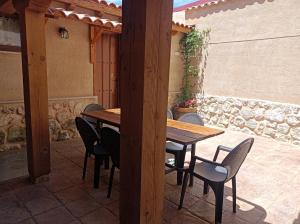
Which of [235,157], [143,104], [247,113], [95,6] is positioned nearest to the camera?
[143,104]

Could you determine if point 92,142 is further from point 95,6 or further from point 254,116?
point 254,116

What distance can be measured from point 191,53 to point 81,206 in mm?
5124

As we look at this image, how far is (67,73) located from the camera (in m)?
4.41

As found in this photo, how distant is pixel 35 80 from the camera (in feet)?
8.34

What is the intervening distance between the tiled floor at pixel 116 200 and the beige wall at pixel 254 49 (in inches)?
85.8

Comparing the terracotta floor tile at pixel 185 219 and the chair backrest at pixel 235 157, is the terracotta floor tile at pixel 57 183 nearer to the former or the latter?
the terracotta floor tile at pixel 185 219

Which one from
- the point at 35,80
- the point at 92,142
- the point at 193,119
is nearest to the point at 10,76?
the point at 35,80

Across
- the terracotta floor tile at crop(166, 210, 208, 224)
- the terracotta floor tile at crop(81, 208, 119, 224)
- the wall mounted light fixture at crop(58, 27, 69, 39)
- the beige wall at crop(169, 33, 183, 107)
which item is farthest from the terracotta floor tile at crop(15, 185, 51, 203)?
the beige wall at crop(169, 33, 183, 107)

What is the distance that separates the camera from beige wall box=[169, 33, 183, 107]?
6344 mm

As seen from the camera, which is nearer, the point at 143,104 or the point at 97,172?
the point at 143,104

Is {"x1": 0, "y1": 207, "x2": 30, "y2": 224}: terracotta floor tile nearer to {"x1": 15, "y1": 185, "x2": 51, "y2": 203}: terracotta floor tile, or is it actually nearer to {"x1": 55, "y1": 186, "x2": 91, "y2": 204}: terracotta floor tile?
{"x1": 15, "y1": 185, "x2": 51, "y2": 203}: terracotta floor tile

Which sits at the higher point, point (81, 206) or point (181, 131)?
point (181, 131)

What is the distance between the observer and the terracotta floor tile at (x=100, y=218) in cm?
207

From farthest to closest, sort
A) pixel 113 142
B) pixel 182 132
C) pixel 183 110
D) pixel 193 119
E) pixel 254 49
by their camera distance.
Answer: pixel 183 110 < pixel 254 49 < pixel 193 119 < pixel 182 132 < pixel 113 142
